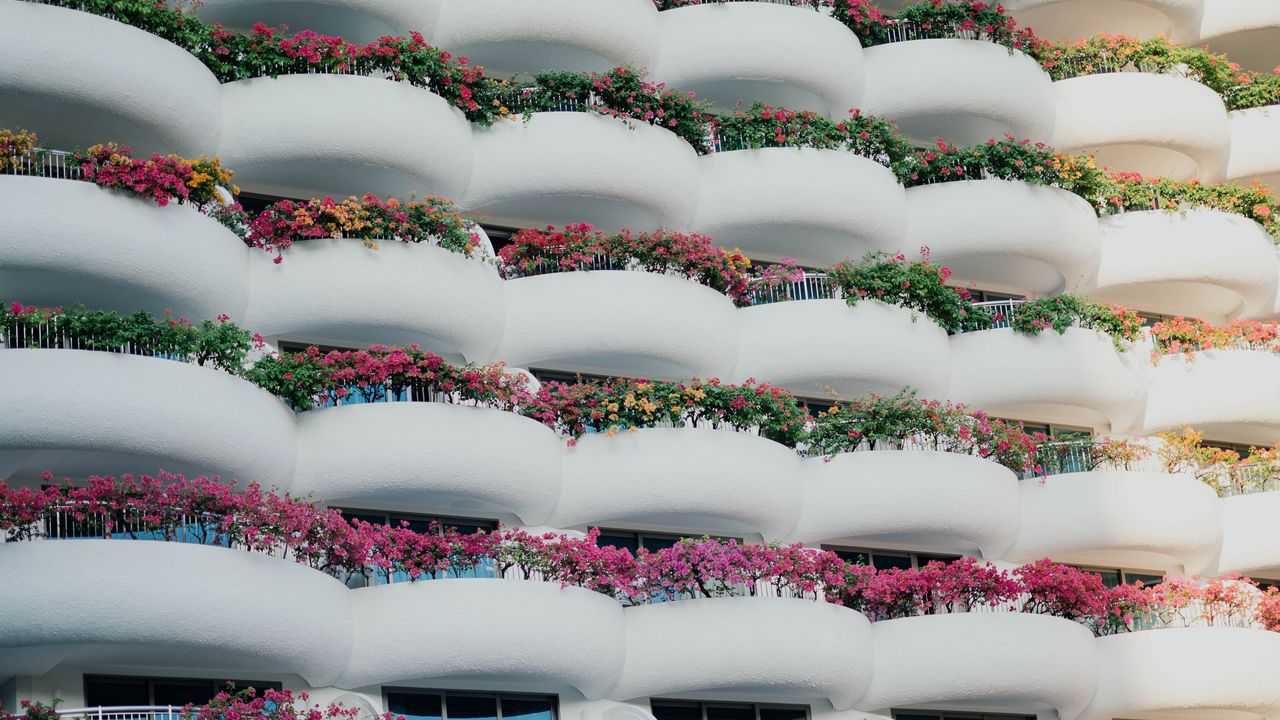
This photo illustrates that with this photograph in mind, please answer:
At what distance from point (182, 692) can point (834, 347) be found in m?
14.0

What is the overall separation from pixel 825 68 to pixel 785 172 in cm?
291

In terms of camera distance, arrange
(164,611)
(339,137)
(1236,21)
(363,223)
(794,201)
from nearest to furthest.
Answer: (164,611) → (363,223) → (339,137) → (794,201) → (1236,21)

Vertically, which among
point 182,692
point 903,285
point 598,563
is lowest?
point 182,692

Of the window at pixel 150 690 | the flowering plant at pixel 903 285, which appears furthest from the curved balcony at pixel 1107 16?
the window at pixel 150 690

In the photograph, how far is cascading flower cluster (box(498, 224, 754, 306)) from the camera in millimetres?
36156

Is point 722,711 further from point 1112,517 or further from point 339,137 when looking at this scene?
point 339,137

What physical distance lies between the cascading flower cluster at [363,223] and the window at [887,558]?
919 centimetres

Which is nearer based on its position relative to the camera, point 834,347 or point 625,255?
point 625,255

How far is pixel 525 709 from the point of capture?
3300 cm

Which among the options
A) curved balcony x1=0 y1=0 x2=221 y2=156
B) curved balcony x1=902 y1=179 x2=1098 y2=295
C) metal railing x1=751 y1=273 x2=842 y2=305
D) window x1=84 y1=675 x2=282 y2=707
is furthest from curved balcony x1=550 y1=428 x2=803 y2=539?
curved balcony x1=0 y1=0 x2=221 y2=156

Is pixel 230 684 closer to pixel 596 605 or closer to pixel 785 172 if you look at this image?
pixel 596 605

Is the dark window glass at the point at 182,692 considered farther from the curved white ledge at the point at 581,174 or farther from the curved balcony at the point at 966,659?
the curved balcony at the point at 966,659

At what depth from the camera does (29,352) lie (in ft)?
95.4

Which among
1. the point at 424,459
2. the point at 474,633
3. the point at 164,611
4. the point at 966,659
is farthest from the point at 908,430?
the point at 164,611
